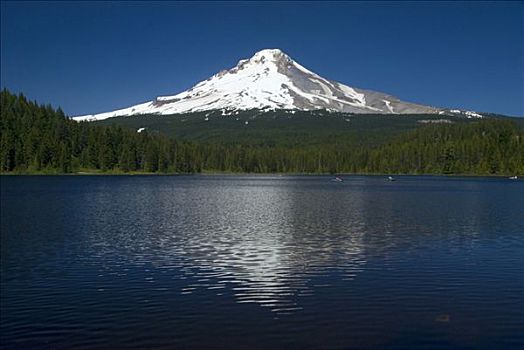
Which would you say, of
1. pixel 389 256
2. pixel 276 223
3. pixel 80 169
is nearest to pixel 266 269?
pixel 389 256

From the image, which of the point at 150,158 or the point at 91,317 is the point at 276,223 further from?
the point at 150,158

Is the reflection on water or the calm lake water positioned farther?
the reflection on water

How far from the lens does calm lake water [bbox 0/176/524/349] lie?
17.7 meters

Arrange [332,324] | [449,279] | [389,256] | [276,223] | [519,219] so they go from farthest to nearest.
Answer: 1. [519,219]
2. [276,223]
3. [389,256]
4. [449,279]
5. [332,324]

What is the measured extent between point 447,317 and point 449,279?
22.0 ft

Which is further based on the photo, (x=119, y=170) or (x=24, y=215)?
(x=119, y=170)

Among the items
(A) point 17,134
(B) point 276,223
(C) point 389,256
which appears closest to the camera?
(C) point 389,256

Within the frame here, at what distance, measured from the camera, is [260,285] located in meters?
24.5

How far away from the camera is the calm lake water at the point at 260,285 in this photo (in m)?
17.7

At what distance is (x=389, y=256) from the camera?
1258 inches

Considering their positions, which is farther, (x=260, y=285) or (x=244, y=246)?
(x=244, y=246)

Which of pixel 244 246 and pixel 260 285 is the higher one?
pixel 244 246

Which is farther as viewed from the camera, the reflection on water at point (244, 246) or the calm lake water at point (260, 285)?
the reflection on water at point (244, 246)

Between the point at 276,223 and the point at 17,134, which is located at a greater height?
the point at 17,134
